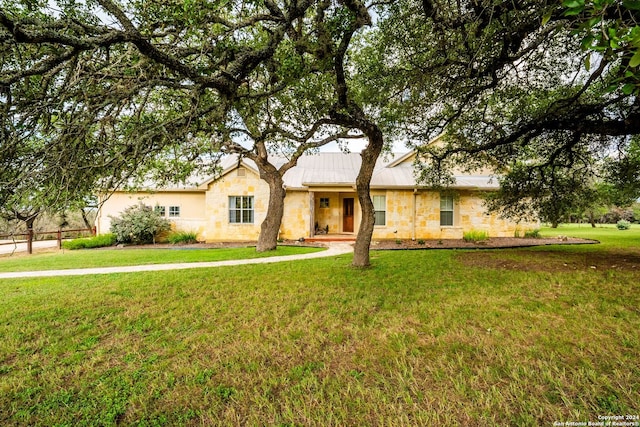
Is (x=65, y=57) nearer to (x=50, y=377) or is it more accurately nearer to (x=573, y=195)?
(x=50, y=377)

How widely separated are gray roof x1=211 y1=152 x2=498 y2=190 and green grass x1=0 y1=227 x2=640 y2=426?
9.26 metres

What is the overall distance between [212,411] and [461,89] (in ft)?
25.7

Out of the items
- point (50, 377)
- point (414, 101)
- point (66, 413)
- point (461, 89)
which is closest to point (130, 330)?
point (50, 377)

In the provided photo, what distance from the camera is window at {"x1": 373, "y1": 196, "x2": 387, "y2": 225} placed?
15.4 m

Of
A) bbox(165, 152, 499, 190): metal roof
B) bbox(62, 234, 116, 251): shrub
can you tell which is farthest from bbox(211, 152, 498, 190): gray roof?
bbox(62, 234, 116, 251): shrub

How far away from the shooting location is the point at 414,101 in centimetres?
734

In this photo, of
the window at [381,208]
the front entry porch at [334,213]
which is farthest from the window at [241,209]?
the window at [381,208]

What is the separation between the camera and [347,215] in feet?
58.9

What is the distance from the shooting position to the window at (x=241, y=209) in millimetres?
15539

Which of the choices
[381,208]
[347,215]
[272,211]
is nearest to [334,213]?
[347,215]

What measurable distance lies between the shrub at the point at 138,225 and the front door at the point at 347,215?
10.0 m

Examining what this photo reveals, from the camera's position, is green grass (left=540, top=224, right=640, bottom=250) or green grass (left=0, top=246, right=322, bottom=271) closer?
green grass (left=0, top=246, right=322, bottom=271)

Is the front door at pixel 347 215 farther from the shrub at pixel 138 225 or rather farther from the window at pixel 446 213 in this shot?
the shrub at pixel 138 225

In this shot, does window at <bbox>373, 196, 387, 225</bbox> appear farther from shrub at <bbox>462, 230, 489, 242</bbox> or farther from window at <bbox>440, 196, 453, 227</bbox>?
shrub at <bbox>462, 230, 489, 242</bbox>
